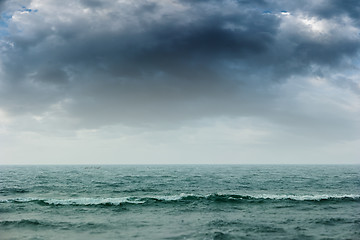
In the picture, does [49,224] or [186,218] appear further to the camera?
[186,218]

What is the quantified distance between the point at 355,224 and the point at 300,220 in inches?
174

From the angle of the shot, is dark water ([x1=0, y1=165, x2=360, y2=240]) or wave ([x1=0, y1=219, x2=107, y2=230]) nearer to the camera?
dark water ([x1=0, y1=165, x2=360, y2=240])

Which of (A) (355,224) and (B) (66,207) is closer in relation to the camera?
(A) (355,224)

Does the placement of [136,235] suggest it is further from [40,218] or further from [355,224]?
[355,224]

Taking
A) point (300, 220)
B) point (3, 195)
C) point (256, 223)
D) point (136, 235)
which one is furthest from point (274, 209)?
point (3, 195)

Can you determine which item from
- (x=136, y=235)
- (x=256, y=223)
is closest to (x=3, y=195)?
(x=136, y=235)

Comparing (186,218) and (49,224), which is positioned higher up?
(186,218)

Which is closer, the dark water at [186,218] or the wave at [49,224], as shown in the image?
the dark water at [186,218]

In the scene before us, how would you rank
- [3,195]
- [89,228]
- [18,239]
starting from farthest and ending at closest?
[3,195] < [89,228] < [18,239]

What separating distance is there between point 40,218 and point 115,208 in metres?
7.90

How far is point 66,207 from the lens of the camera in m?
31.8

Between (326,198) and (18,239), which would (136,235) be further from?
(326,198)

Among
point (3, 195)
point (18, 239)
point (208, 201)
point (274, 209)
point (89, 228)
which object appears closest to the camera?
point (18, 239)

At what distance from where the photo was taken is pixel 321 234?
68.0ft
